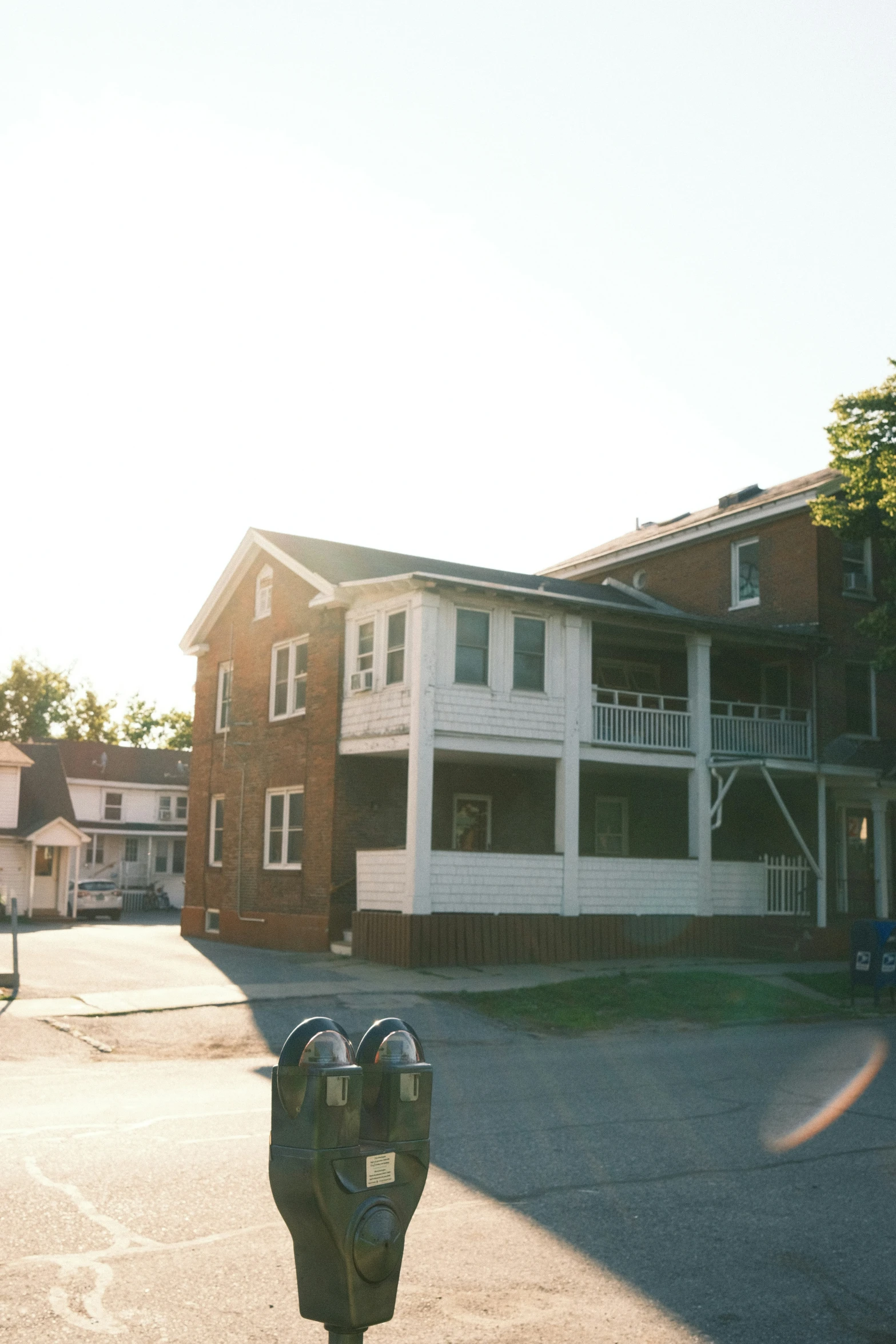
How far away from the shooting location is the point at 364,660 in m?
24.4

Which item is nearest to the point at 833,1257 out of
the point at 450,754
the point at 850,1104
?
the point at 850,1104

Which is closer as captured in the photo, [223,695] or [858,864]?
[858,864]

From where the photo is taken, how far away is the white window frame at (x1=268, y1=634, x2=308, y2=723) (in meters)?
26.7

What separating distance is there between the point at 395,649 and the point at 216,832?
386 inches

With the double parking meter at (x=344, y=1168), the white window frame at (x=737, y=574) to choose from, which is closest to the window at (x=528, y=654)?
the white window frame at (x=737, y=574)

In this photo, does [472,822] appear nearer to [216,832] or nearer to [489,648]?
[489,648]

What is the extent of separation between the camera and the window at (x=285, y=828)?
85.7 ft

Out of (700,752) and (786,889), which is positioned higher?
(700,752)

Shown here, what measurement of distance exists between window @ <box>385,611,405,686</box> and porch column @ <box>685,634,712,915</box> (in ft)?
19.8

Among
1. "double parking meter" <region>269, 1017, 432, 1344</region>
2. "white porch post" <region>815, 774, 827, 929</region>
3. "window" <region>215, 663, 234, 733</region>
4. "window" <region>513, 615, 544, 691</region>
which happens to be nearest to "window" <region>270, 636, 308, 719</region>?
"window" <region>215, 663, 234, 733</region>

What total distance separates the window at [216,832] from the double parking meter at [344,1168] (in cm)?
2801

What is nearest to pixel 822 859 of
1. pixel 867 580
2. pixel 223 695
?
pixel 867 580

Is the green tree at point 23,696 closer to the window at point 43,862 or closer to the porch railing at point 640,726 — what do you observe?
the window at point 43,862

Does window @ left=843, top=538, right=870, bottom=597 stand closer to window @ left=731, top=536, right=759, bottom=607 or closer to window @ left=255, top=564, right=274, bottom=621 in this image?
window @ left=731, top=536, right=759, bottom=607
